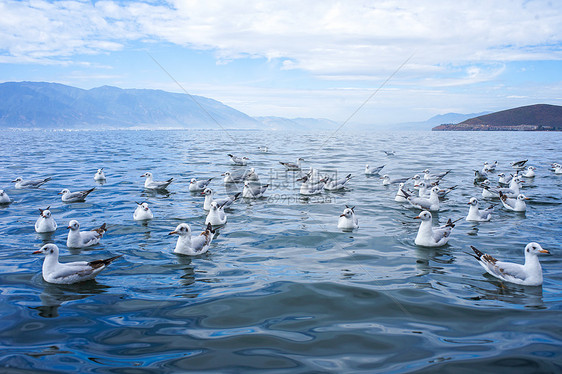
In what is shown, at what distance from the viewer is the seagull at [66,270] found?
8305 millimetres

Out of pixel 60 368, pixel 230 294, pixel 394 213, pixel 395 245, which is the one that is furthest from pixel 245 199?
pixel 60 368

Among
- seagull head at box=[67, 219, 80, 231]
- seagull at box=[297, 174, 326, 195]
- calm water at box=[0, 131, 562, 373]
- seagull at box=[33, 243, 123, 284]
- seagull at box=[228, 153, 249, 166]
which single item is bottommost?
calm water at box=[0, 131, 562, 373]

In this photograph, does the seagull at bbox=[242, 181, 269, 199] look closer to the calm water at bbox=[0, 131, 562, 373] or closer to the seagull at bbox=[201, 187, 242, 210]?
the seagull at bbox=[201, 187, 242, 210]

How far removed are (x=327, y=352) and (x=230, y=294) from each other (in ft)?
8.79

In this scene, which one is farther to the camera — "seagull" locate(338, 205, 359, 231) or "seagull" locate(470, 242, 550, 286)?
"seagull" locate(338, 205, 359, 231)

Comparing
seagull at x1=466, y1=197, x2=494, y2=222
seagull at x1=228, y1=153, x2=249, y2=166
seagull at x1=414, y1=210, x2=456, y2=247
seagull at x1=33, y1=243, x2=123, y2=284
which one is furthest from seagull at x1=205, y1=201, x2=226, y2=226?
seagull at x1=228, y1=153, x2=249, y2=166

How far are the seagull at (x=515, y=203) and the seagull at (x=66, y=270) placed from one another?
1506 centimetres

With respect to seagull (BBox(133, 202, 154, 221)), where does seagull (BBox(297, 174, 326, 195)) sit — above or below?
above

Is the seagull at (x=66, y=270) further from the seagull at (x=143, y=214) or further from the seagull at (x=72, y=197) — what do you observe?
the seagull at (x=72, y=197)

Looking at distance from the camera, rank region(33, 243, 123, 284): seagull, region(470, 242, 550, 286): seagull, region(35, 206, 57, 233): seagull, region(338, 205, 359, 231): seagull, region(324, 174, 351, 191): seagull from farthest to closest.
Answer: region(324, 174, 351, 191): seagull < region(338, 205, 359, 231): seagull < region(35, 206, 57, 233): seagull < region(33, 243, 123, 284): seagull < region(470, 242, 550, 286): seagull

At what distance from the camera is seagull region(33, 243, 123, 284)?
8305 millimetres

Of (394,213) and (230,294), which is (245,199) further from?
(230,294)

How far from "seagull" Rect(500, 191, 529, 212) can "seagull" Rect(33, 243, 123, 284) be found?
49.4ft

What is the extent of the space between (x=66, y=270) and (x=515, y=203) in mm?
15958
